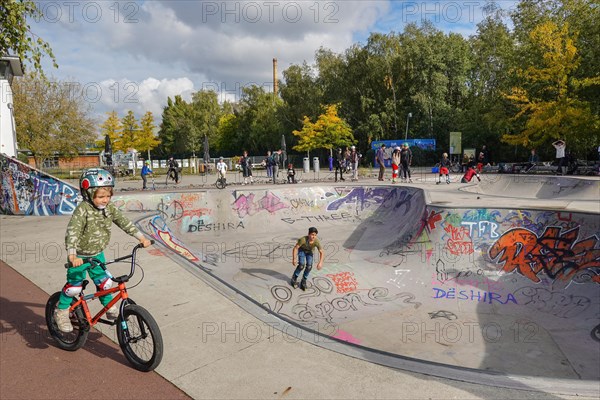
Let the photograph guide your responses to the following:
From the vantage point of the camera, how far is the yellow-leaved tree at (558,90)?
854 inches

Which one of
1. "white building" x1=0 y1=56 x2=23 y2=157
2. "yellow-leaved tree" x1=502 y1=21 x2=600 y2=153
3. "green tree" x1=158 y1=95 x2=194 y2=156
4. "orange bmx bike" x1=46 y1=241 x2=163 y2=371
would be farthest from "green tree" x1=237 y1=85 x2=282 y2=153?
"orange bmx bike" x1=46 y1=241 x2=163 y2=371

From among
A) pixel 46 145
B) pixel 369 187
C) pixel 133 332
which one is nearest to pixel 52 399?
pixel 133 332

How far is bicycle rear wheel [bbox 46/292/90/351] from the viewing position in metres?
4.02

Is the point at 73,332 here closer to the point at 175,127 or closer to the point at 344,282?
the point at 344,282

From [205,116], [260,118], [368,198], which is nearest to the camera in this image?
[368,198]

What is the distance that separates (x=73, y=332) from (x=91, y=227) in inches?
48.3

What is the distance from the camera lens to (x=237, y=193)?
1638cm

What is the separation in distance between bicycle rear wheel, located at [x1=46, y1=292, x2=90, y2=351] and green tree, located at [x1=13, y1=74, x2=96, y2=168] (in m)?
36.5

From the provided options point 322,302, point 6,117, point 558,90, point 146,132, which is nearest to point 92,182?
point 322,302

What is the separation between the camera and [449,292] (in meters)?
8.05

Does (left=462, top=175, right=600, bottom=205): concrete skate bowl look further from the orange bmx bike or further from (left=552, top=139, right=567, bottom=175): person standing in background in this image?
the orange bmx bike

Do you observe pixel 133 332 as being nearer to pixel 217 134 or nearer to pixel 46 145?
pixel 46 145

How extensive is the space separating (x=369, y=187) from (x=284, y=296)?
33.7 ft

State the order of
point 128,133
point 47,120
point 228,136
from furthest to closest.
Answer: point 228,136
point 128,133
point 47,120
